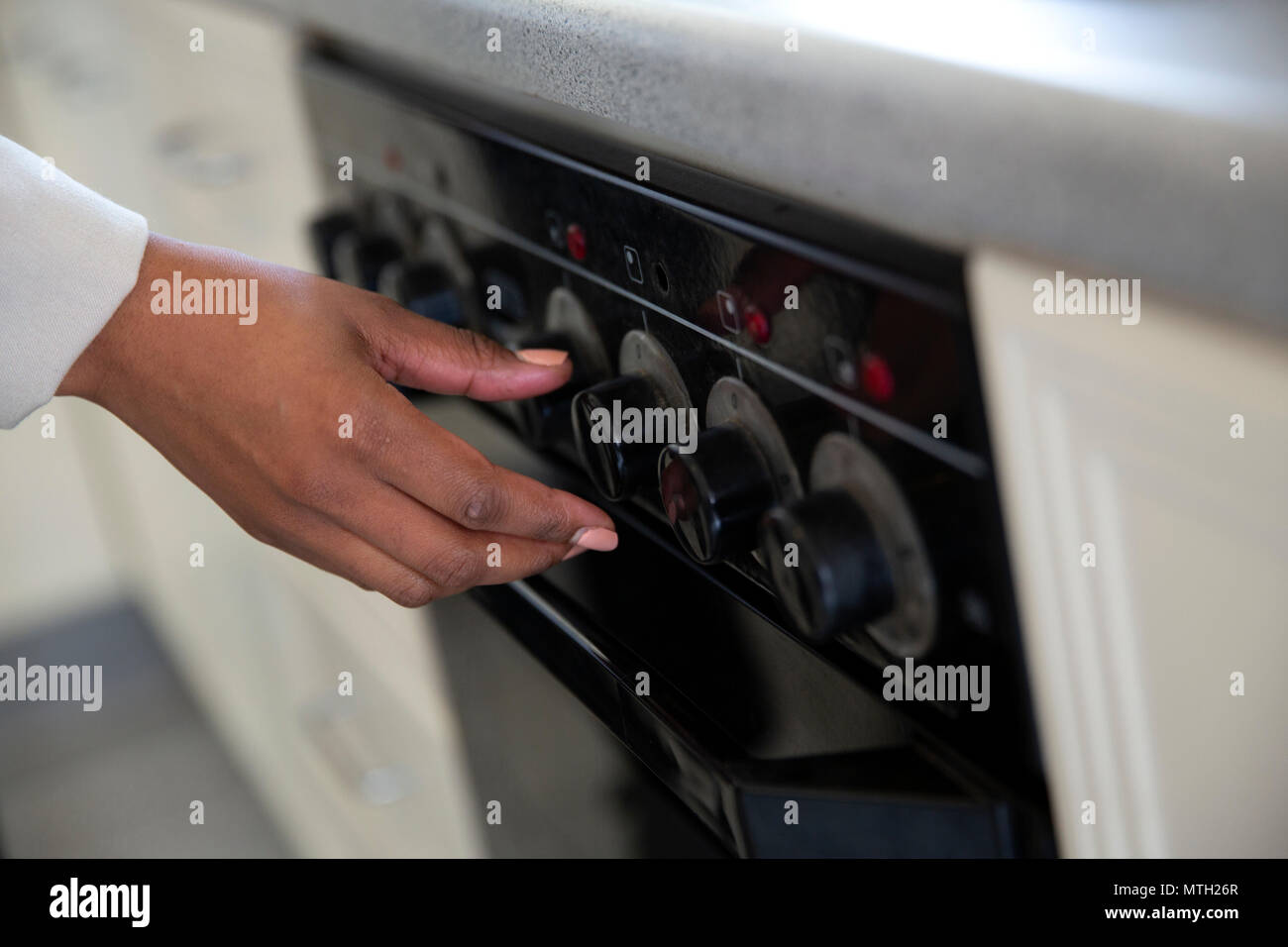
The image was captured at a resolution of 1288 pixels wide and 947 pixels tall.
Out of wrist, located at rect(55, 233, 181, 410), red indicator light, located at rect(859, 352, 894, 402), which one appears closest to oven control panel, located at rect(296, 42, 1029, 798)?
red indicator light, located at rect(859, 352, 894, 402)

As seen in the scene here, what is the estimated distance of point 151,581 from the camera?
1.62m

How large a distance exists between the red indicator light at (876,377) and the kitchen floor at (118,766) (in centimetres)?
133

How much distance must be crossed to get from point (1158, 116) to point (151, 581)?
1.58 meters

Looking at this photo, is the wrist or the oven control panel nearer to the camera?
the oven control panel

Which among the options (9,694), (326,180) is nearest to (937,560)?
(326,180)

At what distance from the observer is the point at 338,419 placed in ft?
1.42

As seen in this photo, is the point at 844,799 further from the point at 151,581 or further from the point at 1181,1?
the point at 151,581

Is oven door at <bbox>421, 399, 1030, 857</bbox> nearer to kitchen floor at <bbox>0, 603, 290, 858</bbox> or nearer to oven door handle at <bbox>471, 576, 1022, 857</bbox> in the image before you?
oven door handle at <bbox>471, 576, 1022, 857</bbox>

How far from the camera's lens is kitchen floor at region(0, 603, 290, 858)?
153cm

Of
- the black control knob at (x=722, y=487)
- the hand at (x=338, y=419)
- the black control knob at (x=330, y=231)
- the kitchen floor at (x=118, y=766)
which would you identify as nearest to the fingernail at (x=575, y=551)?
the hand at (x=338, y=419)

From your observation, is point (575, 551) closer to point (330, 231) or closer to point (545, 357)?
point (545, 357)

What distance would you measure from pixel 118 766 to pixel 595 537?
56.0 inches

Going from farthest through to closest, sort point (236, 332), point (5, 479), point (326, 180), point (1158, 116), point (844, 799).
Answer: point (5, 479) → point (326, 180) → point (236, 332) → point (844, 799) → point (1158, 116)

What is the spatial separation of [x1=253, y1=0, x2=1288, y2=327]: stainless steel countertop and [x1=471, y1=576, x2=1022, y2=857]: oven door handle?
0.15m
